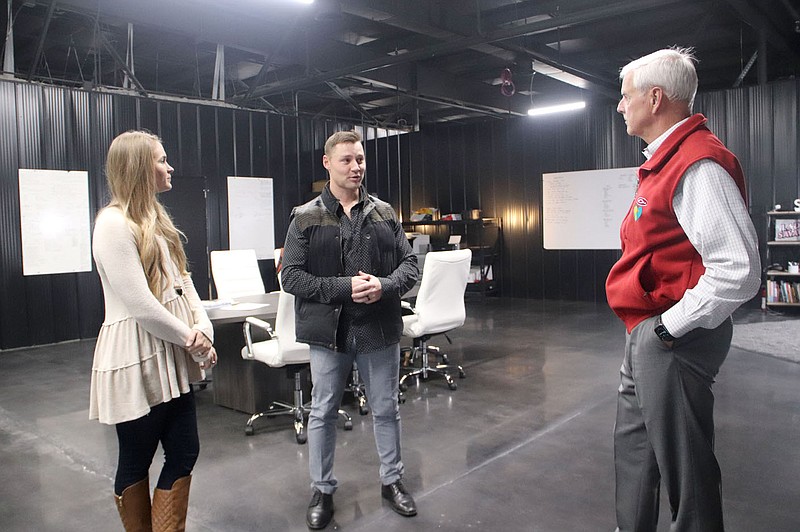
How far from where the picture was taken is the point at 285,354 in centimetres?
356

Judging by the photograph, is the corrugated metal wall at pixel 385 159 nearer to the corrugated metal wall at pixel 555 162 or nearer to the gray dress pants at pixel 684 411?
the corrugated metal wall at pixel 555 162

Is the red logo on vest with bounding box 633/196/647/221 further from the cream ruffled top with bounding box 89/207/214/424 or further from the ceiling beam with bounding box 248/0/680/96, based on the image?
the ceiling beam with bounding box 248/0/680/96

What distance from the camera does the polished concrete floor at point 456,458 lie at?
2.56 metres

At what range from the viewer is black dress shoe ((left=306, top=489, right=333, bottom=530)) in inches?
96.3

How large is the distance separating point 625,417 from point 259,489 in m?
1.79

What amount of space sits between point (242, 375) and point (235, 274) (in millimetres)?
1588

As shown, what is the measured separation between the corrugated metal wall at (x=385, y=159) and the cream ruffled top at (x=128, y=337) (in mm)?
5988

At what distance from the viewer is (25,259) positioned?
270 inches

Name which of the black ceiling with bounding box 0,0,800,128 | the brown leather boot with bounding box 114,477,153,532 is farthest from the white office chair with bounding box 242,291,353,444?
the black ceiling with bounding box 0,0,800,128

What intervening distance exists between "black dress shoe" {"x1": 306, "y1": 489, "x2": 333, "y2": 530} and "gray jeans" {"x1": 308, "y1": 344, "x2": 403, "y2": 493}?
3cm

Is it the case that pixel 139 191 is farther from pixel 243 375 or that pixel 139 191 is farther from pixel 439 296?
pixel 439 296

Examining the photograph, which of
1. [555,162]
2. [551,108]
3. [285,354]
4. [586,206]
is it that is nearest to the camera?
[285,354]

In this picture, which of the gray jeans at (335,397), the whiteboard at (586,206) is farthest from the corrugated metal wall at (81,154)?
the gray jeans at (335,397)

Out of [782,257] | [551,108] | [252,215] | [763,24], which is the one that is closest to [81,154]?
[252,215]
